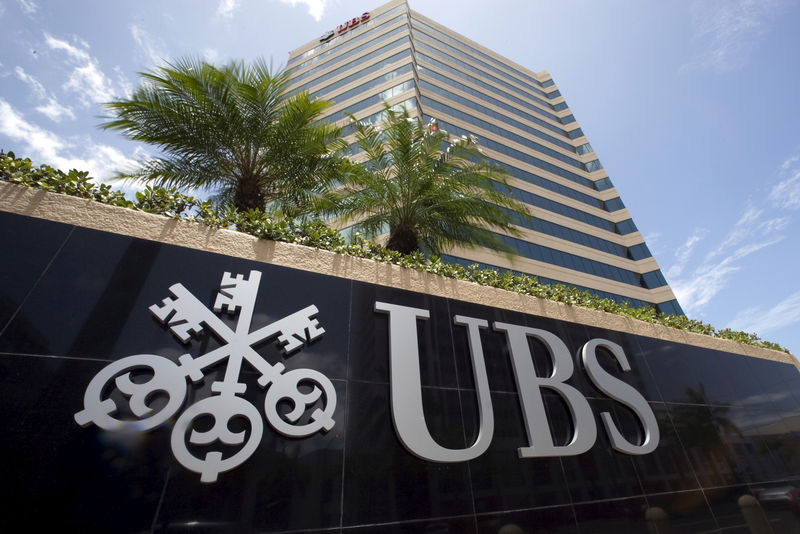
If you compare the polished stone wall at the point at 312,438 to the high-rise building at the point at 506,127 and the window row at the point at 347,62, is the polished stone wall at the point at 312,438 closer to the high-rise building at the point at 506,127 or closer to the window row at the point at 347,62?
the high-rise building at the point at 506,127

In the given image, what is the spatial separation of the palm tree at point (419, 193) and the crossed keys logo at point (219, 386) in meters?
4.41

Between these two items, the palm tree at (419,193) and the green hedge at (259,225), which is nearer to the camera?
the green hedge at (259,225)

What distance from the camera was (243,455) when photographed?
3797 mm

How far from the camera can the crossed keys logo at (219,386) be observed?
11.9ft

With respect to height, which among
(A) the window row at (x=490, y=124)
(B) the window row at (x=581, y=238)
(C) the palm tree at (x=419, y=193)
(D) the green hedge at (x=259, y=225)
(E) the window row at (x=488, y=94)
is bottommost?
(D) the green hedge at (x=259, y=225)

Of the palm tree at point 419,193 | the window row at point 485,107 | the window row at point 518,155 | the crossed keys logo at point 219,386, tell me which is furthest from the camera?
the window row at point 485,107

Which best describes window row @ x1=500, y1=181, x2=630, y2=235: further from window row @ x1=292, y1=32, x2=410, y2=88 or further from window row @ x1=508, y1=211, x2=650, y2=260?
window row @ x1=292, y1=32, x2=410, y2=88

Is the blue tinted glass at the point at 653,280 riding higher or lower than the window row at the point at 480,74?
lower

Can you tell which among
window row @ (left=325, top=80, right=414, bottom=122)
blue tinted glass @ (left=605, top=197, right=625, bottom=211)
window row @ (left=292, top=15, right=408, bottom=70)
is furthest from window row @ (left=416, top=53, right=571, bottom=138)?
blue tinted glass @ (left=605, top=197, right=625, bottom=211)

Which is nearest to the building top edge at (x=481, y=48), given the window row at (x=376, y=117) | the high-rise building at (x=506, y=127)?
the high-rise building at (x=506, y=127)

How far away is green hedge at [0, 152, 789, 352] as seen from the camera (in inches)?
186

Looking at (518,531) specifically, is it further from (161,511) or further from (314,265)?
(314,265)

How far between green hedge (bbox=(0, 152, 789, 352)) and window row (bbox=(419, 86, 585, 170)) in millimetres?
24739

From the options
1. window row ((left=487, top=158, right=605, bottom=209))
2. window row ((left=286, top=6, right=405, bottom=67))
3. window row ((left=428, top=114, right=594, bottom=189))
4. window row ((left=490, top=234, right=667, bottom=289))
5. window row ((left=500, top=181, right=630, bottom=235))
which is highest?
window row ((left=286, top=6, right=405, bottom=67))
